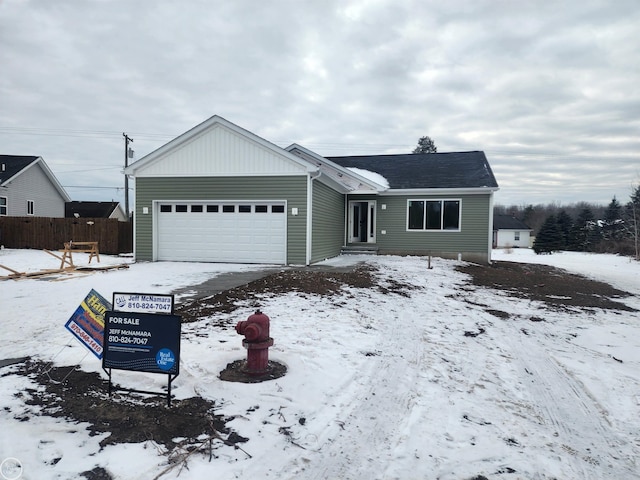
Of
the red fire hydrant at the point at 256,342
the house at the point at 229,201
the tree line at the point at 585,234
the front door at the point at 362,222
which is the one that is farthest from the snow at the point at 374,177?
the tree line at the point at 585,234

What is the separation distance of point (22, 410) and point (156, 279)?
694 cm

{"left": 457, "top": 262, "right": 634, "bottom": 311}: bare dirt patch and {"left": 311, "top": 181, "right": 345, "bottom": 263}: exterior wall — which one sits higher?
{"left": 311, "top": 181, "right": 345, "bottom": 263}: exterior wall

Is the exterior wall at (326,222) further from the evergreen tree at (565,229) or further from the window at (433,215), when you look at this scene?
the evergreen tree at (565,229)

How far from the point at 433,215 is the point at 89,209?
3311 cm

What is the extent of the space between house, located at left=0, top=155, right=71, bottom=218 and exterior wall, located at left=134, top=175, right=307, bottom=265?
15045 mm

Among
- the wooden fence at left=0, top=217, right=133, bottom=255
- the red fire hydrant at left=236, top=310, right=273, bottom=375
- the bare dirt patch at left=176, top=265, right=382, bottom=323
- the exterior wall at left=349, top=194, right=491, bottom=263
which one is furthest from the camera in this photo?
the wooden fence at left=0, top=217, right=133, bottom=255

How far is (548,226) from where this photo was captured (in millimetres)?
38812

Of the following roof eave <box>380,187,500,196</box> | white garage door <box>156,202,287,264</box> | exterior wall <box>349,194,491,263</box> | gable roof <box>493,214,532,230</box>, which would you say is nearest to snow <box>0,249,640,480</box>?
white garage door <box>156,202,287,264</box>

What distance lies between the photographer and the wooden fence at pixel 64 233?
723 inches

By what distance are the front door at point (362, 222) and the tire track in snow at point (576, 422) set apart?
542 inches

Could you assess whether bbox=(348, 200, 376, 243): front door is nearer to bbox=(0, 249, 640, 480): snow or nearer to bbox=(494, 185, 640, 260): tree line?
bbox=(0, 249, 640, 480): snow

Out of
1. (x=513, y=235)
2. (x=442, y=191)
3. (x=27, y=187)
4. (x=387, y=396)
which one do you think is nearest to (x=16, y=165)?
(x=27, y=187)

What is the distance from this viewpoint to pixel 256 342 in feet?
13.1

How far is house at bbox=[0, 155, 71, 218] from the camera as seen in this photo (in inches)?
929
